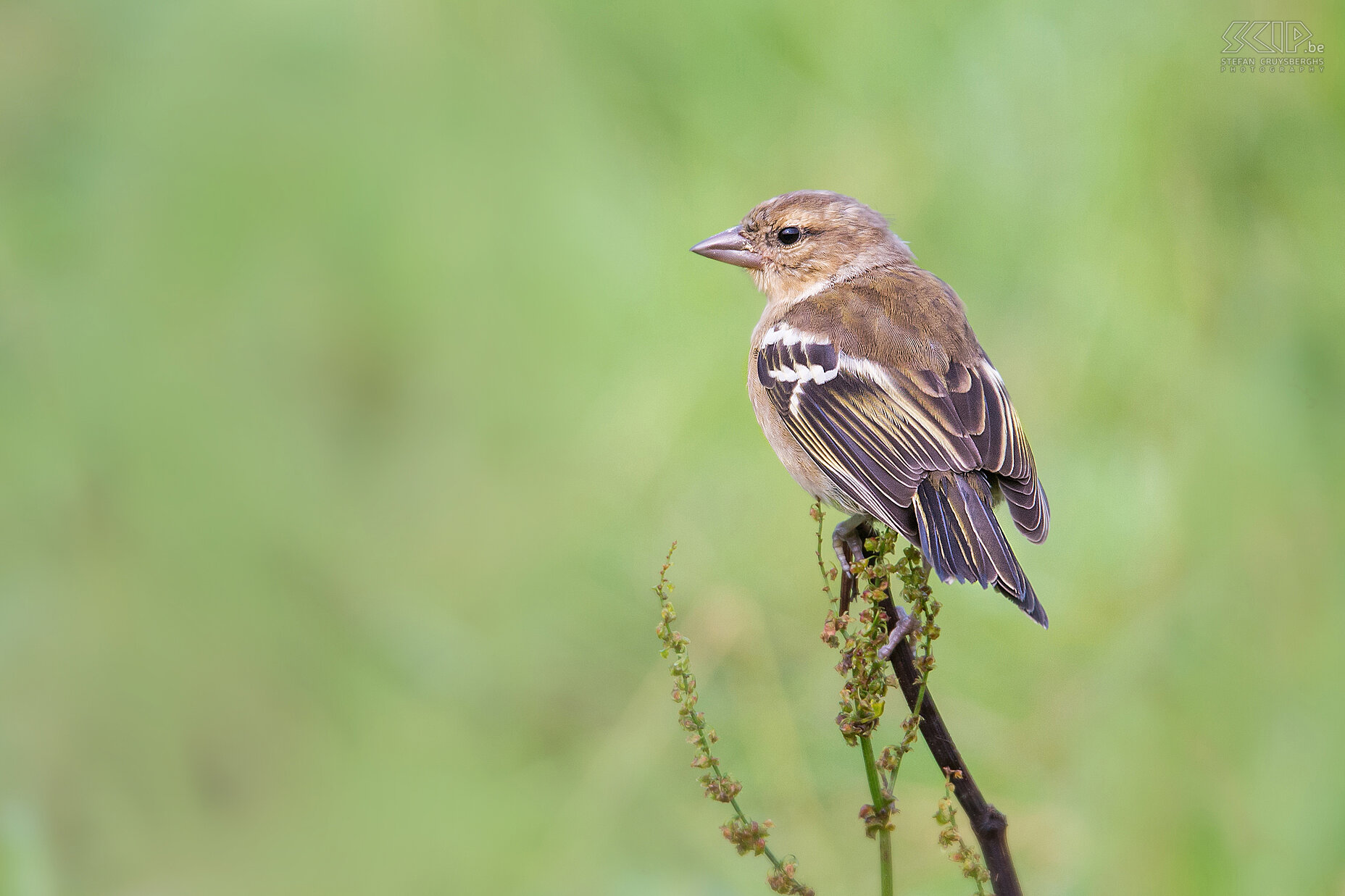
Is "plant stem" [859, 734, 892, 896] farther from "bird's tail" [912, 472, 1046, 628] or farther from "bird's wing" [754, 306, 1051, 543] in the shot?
"bird's wing" [754, 306, 1051, 543]

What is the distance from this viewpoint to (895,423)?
2.82 m

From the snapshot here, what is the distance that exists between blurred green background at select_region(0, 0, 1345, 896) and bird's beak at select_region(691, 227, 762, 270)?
258 millimetres

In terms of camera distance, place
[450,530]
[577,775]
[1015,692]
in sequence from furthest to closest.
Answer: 1. [450,530]
2. [577,775]
3. [1015,692]

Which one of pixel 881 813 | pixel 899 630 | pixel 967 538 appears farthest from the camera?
pixel 967 538

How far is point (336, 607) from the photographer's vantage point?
12.6ft

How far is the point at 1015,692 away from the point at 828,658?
558 millimetres

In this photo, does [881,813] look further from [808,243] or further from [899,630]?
[808,243]

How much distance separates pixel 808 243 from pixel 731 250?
0.82 ft

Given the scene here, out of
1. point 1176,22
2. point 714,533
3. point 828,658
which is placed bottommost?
point 828,658

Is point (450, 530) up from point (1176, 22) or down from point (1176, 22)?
down

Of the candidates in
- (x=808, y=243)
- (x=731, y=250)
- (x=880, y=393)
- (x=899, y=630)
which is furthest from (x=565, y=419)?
(x=899, y=630)

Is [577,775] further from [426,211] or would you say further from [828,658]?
[426,211]

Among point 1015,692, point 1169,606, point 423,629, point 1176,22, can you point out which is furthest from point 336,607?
point 1176,22

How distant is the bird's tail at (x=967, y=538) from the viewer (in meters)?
2.28
